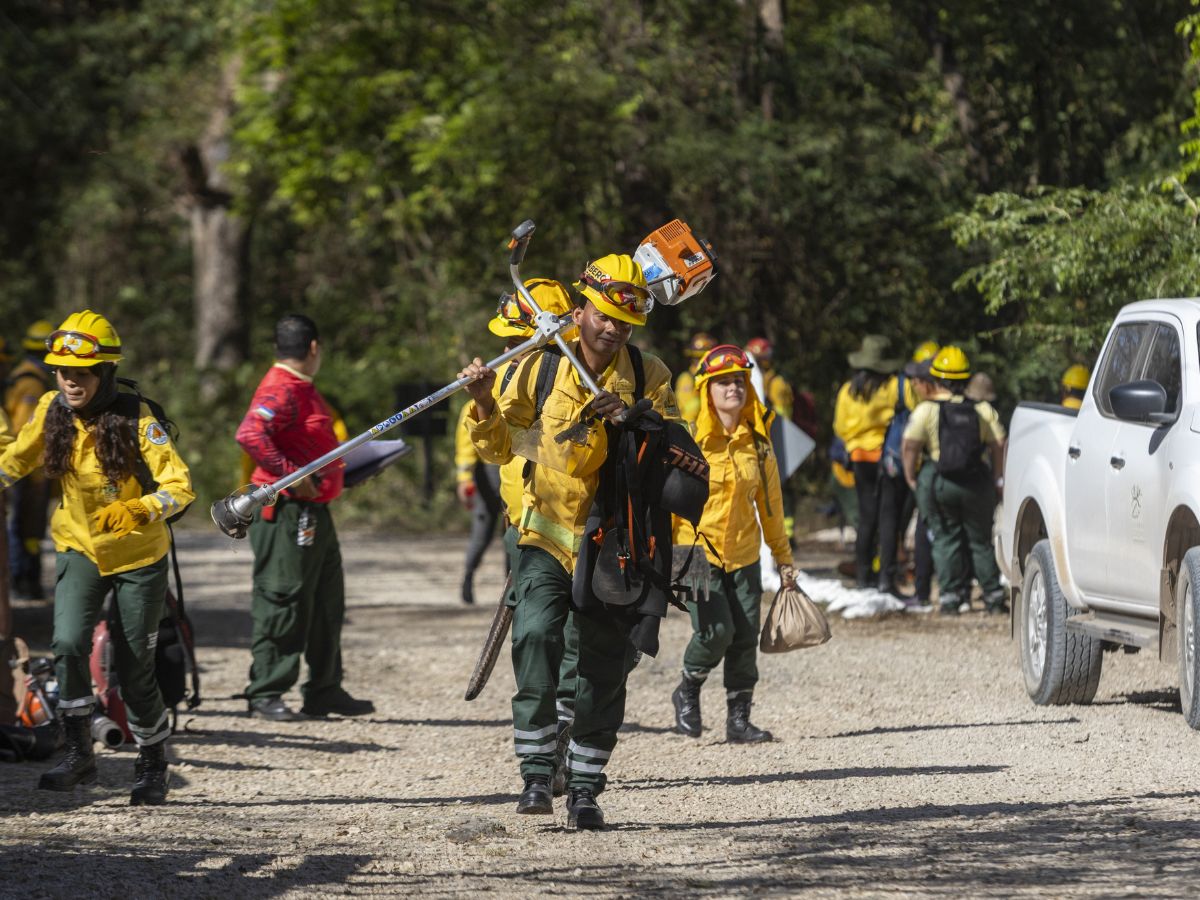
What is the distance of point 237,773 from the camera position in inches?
337

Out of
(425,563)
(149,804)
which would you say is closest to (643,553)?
(149,804)

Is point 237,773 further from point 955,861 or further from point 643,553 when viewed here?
→ point 955,861

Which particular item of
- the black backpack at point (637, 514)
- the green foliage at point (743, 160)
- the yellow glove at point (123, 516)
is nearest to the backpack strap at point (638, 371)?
the black backpack at point (637, 514)

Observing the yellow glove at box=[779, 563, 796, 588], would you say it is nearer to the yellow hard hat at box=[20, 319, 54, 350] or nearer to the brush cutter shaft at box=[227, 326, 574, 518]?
the brush cutter shaft at box=[227, 326, 574, 518]

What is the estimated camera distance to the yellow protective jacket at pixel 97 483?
755 centimetres

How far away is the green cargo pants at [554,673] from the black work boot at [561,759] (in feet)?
1.58

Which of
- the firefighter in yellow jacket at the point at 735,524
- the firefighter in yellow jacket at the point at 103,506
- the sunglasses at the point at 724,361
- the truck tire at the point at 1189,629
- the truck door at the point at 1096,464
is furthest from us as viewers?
the truck door at the point at 1096,464

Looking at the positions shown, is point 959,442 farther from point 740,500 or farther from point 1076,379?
point 740,500

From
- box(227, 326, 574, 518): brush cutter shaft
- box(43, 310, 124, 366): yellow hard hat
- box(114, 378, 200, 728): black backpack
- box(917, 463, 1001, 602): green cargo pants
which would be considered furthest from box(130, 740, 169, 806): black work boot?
box(917, 463, 1001, 602): green cargo pants

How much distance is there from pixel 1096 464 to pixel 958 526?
5076 millimetres

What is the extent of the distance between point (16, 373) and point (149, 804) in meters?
8.29

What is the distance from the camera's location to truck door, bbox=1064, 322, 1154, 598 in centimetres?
906

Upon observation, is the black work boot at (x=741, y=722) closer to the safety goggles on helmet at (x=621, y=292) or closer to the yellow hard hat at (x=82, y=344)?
the safety goggles on helmet at (x=621, y=292)

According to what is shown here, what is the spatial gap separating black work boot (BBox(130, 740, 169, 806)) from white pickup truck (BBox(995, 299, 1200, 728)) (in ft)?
13.3
